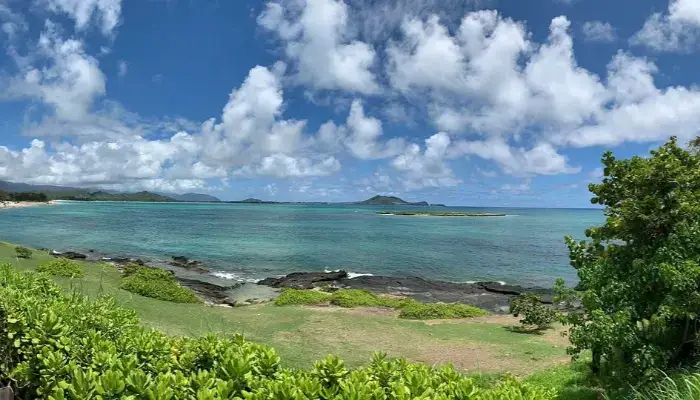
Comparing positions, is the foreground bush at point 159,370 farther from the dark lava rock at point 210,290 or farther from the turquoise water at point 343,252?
the turquoise water at point 343,252

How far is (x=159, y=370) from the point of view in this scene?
15.5 ft

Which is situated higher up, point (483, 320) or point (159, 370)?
point (159, 370)

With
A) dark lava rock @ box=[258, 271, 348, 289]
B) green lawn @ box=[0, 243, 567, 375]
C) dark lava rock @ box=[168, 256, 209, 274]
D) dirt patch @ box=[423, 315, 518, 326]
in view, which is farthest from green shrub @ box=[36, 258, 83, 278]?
dark lava rock @ box=[168, 256, 209, 274]

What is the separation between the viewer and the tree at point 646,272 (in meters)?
7.07

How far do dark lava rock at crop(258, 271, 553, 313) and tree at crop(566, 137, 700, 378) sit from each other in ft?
67.9

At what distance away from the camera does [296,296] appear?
2356 centimetres

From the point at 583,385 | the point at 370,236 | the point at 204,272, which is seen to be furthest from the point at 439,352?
the point at 370,236

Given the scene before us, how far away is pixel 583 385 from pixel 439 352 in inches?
190

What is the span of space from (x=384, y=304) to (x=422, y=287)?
1042 cm

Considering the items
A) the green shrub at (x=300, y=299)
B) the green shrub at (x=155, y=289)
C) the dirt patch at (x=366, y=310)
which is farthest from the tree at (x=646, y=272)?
the green shrub at (x=155, y=289)

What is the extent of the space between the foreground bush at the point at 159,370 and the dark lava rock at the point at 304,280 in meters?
27.5

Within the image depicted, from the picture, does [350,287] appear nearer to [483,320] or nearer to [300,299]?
[300,299]

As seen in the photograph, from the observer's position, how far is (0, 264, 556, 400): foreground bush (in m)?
3.78

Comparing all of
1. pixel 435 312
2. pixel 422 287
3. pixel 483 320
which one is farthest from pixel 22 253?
pixel 422 287
